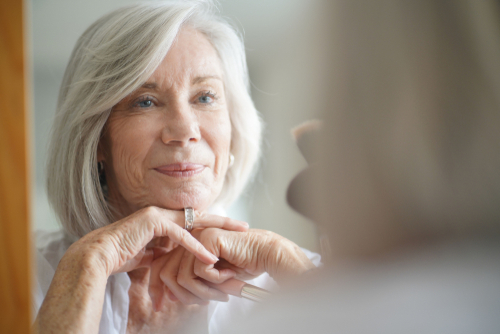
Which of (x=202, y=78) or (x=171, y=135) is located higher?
(x=202, y=78)

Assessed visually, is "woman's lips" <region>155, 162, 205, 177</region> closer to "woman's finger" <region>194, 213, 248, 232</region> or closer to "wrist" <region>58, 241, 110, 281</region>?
"woman's finger" <region>194, 213, 248, 232</region>

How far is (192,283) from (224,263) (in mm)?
123

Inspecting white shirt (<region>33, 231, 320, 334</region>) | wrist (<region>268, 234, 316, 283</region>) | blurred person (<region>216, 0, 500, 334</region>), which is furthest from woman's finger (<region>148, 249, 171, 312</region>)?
blurred person (<region>216, 0, 500, 334</region>)

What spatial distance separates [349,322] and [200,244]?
23.6 inches

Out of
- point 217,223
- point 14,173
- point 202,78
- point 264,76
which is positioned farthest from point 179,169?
point 264,76

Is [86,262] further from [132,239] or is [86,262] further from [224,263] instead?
[224,263]

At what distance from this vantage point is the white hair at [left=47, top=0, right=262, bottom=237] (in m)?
1.20

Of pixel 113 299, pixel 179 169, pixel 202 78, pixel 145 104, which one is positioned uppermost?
pixel 202 78

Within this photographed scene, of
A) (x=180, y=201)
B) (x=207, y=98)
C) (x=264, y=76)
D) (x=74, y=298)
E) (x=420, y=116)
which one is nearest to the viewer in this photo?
(x=420, y=116)

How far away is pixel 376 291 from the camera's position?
0.59m

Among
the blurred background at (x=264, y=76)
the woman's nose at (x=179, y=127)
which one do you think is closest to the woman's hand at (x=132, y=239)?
the woman's nose at (x=179, y=127)

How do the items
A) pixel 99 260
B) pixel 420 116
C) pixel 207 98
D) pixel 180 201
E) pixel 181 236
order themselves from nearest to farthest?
pixel 420 116
pixel 99 260
pixel 181 236
pixel 180 201
pixel 207 98

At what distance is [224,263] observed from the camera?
47.0 inches

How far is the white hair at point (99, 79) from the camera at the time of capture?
1.20m
